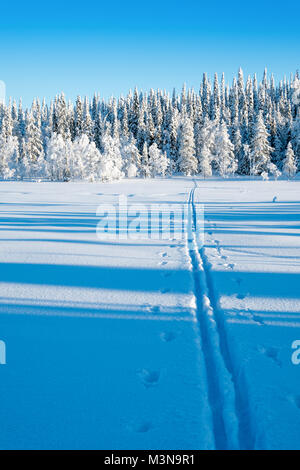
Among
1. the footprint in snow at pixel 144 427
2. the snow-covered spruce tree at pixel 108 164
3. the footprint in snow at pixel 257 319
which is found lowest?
the footprint in snow at pixel 144 427

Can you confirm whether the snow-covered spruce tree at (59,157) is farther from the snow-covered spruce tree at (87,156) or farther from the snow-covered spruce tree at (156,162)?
the snow-covered spruce tree at (156,162)

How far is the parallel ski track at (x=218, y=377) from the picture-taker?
2.32 m

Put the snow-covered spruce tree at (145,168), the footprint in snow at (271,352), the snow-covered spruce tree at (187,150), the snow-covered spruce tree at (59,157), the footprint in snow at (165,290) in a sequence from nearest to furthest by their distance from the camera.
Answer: the footprint in snow at (271,352) < the footprint in snow at (165,290) < the snow-covered spruce tree at (59,157) < the snow-covered spruce tree at (187,150) < the snow-covered spruce tree at (145,168)

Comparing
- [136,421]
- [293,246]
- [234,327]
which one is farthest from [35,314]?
[293,246]

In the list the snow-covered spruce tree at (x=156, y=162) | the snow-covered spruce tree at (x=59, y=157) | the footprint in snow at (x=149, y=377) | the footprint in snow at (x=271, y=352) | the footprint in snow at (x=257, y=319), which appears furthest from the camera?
the snow-covered spruce tree at (x=156, y=162)

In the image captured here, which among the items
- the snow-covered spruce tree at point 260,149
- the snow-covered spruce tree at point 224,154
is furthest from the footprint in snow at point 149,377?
the snow-covered spruce tree at point 224,154

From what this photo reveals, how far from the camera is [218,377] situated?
2.90m

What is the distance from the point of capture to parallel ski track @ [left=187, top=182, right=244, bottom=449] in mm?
2318

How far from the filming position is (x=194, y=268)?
6.20 m

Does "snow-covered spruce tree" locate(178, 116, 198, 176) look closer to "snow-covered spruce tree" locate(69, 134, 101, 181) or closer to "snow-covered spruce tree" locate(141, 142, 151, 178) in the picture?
"snow-covered spruce tree" locate(141, 142, 151, 178)

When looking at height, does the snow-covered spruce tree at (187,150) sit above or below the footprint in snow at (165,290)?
above

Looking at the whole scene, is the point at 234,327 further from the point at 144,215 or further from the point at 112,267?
the point at 144,215

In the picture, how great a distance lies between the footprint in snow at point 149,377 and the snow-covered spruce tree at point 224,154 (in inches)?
2321

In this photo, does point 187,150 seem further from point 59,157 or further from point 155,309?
point 155,309
